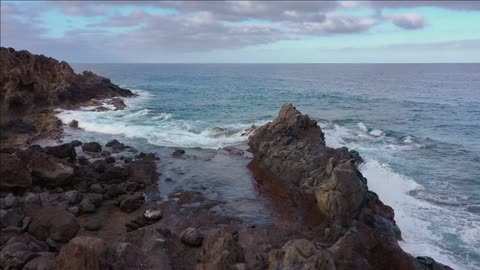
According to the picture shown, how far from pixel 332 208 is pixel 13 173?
15607mm

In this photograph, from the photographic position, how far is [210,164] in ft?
91.5

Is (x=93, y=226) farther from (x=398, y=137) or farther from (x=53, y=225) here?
(x=398, y=137)

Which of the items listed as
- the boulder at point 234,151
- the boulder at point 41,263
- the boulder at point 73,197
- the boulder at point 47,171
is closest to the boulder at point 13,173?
the boulder at point 47,171

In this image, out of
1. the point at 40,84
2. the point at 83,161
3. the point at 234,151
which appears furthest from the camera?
the point at 40,84

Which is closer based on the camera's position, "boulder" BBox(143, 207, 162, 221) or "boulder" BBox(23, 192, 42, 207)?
"boulder" BBox(23, 192, 42, 207)

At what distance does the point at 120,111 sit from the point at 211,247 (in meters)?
38.8

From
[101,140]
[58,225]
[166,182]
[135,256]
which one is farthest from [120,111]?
[135,256]

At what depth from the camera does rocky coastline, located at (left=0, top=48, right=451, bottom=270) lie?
13.5m

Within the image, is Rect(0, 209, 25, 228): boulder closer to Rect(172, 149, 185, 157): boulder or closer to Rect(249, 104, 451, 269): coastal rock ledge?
A: Rect(249, 104, 451, 269): coastal rock ledge

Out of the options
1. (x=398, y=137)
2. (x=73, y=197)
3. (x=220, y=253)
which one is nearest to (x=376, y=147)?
(x=398, y=137)

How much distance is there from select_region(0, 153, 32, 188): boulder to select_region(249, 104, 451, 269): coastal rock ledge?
13.1m

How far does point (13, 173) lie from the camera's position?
2072 cm

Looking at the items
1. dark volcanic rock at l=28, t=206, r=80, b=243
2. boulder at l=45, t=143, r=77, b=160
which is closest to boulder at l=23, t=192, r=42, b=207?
dark volcanic rock at l=28, t=206, r=80, b=243

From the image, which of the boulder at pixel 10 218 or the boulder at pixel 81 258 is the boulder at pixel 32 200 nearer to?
the boulder at pixel 10 218
